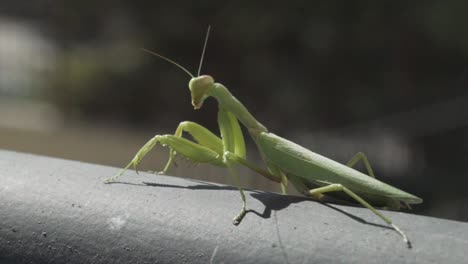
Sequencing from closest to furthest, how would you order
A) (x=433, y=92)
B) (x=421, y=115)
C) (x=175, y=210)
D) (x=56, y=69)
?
(x=175, y=210) < (x=421, y=115) < (x=433, y=92) < (x=56, y=69)

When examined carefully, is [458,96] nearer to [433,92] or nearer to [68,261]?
[433,92]

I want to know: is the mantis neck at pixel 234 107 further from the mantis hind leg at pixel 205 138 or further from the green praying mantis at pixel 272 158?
the mantis hind leg at pixel 205 138

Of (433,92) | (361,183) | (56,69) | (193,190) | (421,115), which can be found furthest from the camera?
(56,69)

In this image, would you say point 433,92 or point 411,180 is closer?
point 411,180

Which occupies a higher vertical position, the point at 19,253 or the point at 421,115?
the point at 19,253

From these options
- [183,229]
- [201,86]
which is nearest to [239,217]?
[183,229]

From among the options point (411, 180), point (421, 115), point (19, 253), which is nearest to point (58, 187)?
point (19, 253)
